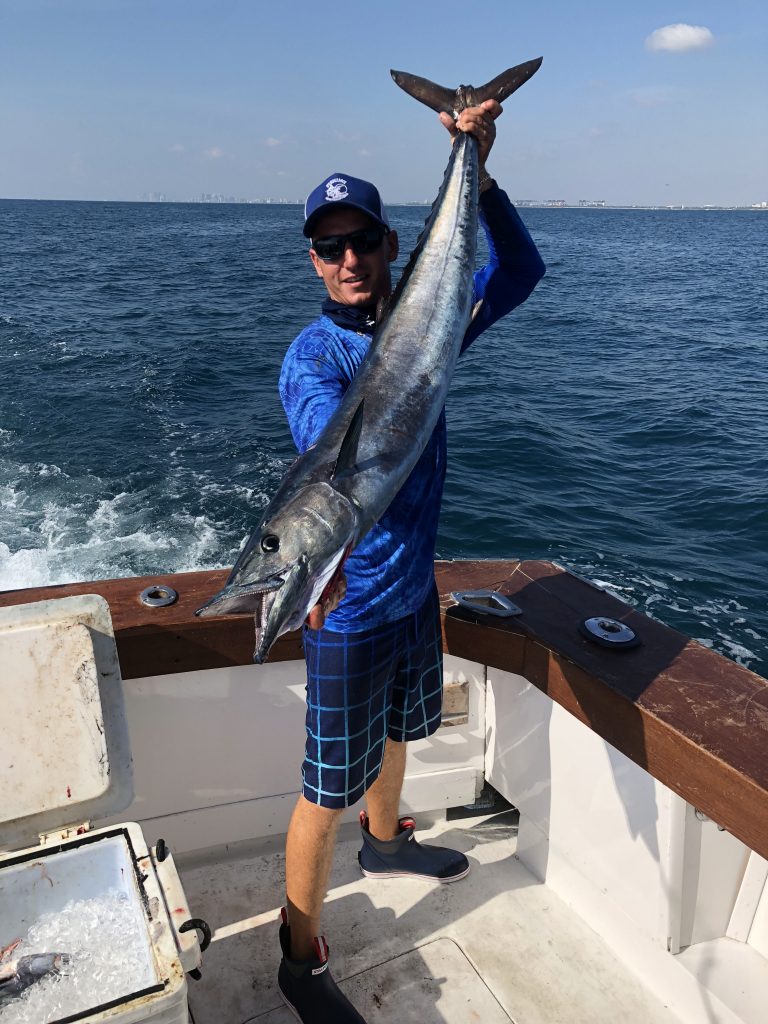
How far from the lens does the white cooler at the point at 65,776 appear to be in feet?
6.02

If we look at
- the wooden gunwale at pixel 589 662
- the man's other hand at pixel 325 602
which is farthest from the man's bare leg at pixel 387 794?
the man's other hand at pixel 325 602

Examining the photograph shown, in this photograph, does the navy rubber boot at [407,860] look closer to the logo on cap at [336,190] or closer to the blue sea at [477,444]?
the logo on cap at [336,190]

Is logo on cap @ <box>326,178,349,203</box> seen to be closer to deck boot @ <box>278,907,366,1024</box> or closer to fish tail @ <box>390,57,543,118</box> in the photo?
fish tail @ <box>390,57,543,118</box>

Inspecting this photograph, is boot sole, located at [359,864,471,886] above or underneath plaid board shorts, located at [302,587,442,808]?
underneath

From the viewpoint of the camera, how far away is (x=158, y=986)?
5.06ft

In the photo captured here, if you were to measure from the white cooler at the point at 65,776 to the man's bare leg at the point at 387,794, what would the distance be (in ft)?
2.76

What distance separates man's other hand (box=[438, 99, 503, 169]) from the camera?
230cm

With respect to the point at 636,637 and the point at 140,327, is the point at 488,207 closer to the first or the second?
the point at 636,637

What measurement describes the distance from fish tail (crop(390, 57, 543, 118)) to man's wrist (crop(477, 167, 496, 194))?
412mm

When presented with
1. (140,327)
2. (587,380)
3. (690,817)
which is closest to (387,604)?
(690,817)

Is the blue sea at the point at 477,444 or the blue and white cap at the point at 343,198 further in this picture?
the blue sea at the point at 477,444

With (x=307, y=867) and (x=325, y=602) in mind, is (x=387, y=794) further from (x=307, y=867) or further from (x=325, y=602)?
(x=325, y=602)

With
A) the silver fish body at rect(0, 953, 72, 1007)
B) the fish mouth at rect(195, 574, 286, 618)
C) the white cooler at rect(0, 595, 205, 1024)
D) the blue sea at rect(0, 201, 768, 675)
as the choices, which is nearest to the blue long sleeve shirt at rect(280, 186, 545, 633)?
the fish mouth at rect(195, 574, 286, 618)

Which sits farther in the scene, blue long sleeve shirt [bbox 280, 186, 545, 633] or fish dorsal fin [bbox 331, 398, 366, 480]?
blue long sleeve shirt [bbox 280, 186, 545, 633]
